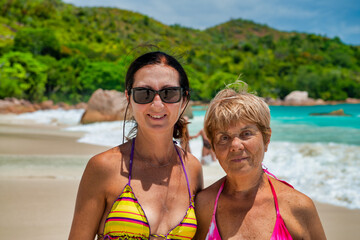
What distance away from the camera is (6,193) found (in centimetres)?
548

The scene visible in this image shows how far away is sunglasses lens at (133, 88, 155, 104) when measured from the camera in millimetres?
1903

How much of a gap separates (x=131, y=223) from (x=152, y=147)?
1.62 feet

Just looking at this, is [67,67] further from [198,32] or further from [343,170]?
[198,32]

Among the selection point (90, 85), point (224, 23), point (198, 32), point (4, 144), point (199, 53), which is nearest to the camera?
point (4, 144)

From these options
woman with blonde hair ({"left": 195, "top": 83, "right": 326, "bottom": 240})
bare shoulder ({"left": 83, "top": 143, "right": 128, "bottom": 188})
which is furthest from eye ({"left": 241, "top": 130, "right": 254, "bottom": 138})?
bare shoulder ({"left": 83, "top": 143, "right": 128, "bottom": 188})

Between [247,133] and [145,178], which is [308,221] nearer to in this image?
[247,133]

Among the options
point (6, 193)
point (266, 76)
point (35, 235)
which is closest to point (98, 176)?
point (35, 235)

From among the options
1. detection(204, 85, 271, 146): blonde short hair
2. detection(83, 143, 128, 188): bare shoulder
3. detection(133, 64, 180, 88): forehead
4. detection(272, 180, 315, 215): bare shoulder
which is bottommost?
detection(272, 180, 315, 215): bare shoulder

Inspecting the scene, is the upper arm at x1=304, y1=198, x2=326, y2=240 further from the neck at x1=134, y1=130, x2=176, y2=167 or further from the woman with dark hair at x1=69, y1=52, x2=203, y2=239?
the neck at x1=134, y1=130, x2=176, y2=167

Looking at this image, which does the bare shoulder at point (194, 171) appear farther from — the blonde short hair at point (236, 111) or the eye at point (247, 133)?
the eye at point (247, 133)

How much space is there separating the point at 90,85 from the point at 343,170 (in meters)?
41.2

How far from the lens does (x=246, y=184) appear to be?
1.82m

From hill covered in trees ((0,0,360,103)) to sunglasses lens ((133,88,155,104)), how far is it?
1957 centimetres

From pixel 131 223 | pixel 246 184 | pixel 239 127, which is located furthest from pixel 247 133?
pixel 131 223
